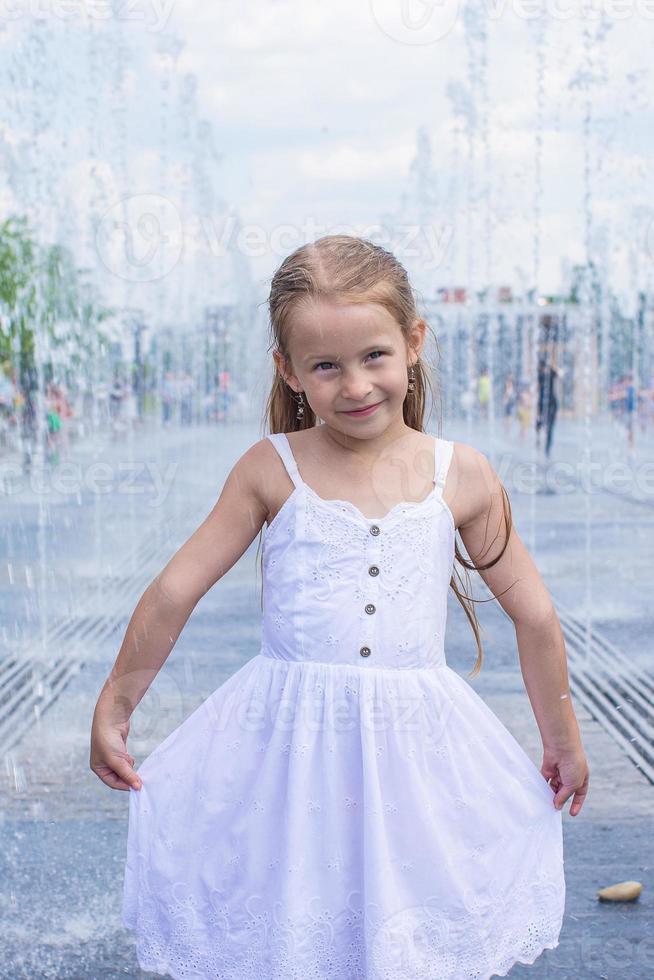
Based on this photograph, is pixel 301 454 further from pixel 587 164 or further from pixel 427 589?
pixel 587 164

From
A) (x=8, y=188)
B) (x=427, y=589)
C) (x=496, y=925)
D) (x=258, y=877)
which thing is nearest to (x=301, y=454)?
(x=427, y=589)

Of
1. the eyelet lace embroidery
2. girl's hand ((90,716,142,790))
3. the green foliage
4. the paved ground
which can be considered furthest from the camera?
the green foliage

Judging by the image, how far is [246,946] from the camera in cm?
178

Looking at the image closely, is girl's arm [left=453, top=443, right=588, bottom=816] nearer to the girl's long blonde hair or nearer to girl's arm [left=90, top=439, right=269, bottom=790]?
the girl's long blonde hair

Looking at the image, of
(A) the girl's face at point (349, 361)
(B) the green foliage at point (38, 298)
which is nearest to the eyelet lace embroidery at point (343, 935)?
(A) the girl's face at point (349, 361)

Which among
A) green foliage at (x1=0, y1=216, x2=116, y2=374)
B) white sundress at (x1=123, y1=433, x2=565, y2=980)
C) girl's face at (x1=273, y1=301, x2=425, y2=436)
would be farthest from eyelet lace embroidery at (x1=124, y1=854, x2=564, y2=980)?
green foliage at (x1=0, y1=216, x2=116, y2=374)

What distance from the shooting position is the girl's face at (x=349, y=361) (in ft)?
5.90

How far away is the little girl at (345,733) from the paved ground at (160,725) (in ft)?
2.62

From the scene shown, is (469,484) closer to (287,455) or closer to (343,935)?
(287,455)

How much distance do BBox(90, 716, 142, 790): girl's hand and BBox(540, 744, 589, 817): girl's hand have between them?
2.12 feet

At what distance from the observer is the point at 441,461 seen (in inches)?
76.4

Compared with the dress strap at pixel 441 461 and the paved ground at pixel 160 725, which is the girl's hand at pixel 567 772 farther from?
the paved ground at pixel 160 725

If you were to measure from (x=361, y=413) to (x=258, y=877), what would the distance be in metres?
0.70

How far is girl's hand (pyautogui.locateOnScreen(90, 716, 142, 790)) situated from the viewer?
6.07ft
